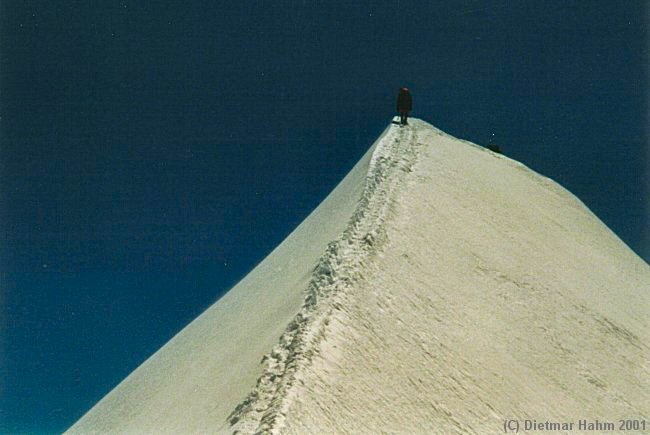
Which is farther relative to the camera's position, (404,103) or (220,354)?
(404,103)

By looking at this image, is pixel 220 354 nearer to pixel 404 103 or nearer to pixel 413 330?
pixel 413 330

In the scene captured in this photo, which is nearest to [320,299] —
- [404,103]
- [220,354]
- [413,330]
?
[413,330]

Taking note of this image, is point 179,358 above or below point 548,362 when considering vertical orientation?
above

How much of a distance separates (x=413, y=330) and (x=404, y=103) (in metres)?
11.2

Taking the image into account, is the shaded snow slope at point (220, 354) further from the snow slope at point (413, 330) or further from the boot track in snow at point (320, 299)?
the boot track in snow at point (320, 299)

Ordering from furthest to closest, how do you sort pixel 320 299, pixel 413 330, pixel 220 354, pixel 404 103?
pixel 404 103, pixel 220 354, pixel 413 330, pixel 320 299

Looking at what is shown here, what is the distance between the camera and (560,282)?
11.6 metres

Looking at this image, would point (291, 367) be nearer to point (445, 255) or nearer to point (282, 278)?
point (445, 255)

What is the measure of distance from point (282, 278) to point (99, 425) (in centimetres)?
425

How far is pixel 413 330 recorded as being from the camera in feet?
26.4

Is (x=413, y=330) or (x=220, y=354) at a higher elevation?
(x=220, y=354)

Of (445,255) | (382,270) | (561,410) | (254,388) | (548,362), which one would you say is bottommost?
(254,388)

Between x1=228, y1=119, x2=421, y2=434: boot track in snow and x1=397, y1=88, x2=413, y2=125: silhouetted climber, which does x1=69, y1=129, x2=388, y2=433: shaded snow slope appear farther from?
x1=397, y1=88, x2=413, y2=125: silhouetted climber

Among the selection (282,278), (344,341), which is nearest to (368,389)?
(344,341)
